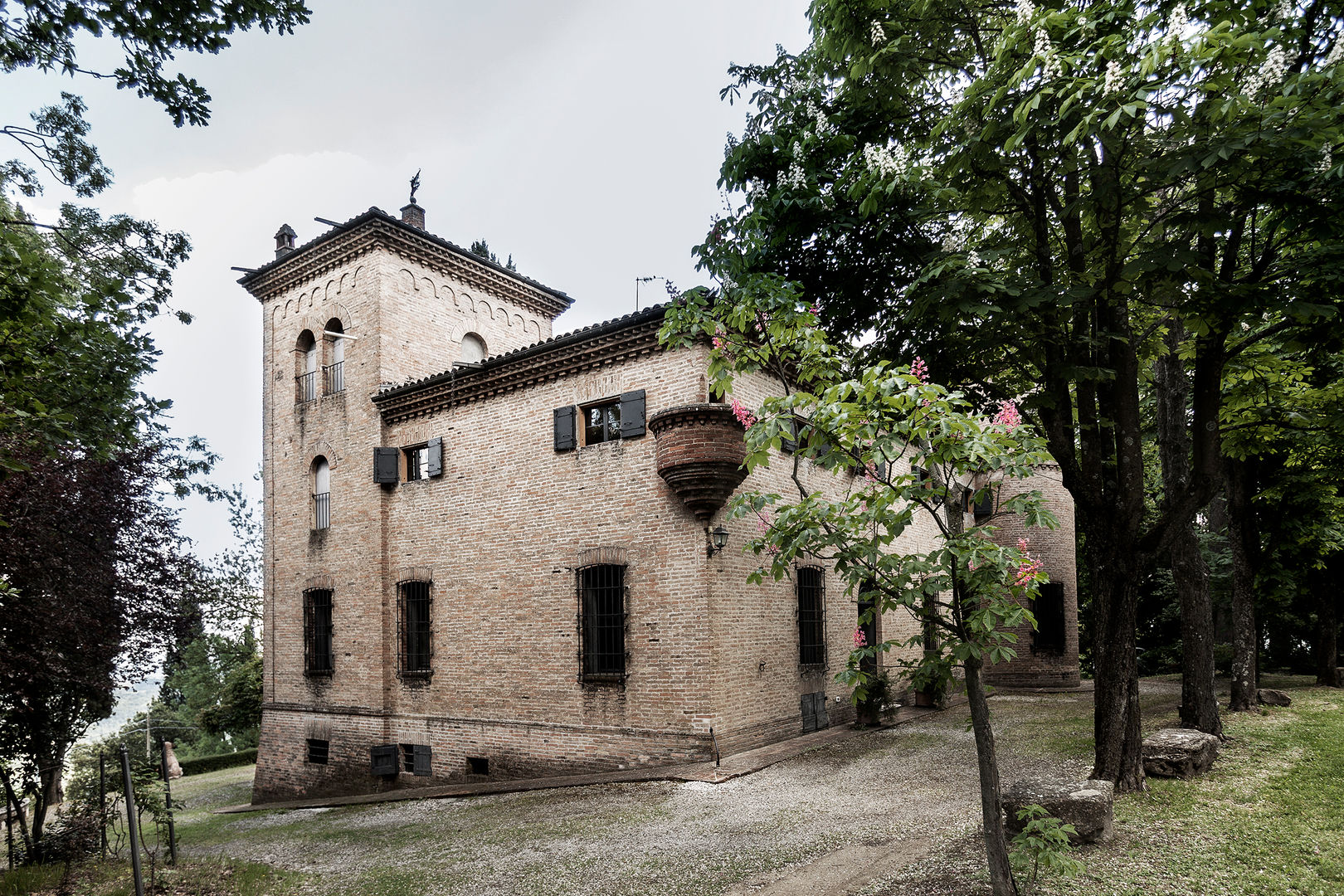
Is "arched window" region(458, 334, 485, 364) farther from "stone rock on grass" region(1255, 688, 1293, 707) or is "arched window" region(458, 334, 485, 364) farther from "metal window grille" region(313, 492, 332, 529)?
"stone rock on grass" region(1255, 688, 1293, 707)

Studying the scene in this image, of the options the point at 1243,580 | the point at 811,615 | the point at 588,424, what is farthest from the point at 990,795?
the point at 1243,580

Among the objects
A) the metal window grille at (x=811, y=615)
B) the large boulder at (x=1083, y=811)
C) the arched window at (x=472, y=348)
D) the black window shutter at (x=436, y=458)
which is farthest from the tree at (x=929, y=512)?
the arched window at (x=472, y=348)

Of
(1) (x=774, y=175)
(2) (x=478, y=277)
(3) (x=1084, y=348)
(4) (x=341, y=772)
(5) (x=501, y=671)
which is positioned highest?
(2) (x=478, y=277)

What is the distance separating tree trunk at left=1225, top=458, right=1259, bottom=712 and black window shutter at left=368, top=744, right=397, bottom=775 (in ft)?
49.3

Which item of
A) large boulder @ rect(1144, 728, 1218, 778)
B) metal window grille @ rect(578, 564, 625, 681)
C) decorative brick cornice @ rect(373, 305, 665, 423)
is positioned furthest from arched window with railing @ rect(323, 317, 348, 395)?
large boulder @ rect(1144, 728, 1218, 778)

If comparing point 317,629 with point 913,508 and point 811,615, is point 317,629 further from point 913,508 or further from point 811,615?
point 913,508

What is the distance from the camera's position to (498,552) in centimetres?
1401

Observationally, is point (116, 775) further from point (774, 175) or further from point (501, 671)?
point (774, 175)

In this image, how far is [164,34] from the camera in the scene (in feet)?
20.1

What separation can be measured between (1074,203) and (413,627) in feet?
44.9

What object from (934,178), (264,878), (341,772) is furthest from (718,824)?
(341,772)

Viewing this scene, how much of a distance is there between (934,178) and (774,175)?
7.36 ft

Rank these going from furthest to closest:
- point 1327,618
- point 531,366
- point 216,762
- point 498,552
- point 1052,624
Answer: point 216,762
point 1052,624
point 1327,618
point 498,552
point 531,366

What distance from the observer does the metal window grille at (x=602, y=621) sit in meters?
12.3
